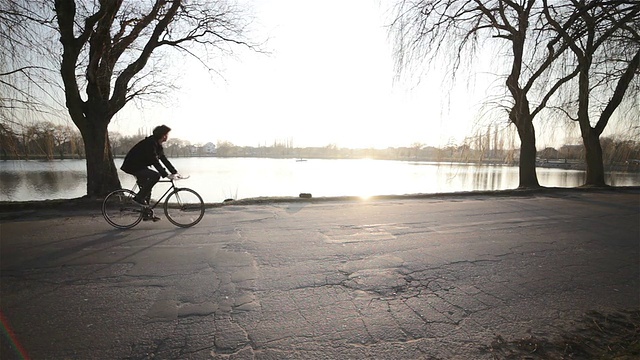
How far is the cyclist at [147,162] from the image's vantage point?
5.41 metres

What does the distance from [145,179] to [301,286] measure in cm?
404

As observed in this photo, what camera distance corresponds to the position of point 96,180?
7574 millimetres

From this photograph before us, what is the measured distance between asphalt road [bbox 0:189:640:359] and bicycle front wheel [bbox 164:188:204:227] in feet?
0.73

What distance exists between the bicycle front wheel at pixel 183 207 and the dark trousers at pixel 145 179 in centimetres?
39

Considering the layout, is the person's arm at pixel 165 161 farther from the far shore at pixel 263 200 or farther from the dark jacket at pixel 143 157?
the far shore at pixel 263 200

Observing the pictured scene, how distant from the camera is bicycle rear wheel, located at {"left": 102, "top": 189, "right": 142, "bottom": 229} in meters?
5.36

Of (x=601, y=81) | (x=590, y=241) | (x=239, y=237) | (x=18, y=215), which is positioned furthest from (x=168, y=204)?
(x=601, y=81)

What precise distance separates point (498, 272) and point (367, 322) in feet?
6.59

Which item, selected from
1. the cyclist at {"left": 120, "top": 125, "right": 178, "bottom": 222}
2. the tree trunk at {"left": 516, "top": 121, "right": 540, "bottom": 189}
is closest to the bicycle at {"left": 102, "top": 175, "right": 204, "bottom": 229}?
the cyclist at {"left": 120, "top": 125, "right": 178, "bottom": 222}

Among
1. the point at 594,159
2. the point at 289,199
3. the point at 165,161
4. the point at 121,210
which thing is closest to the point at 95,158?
the point at 121,210

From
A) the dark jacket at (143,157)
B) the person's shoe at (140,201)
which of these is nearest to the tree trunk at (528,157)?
the dark jacket at (143,157)

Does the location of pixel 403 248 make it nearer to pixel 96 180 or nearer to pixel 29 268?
pixel 29 268

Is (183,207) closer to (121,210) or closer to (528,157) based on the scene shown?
(121,210)

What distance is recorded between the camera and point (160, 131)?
219 inches
